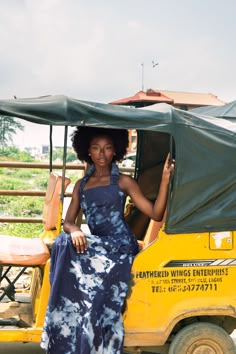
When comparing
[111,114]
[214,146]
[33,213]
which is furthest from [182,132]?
[33,213]

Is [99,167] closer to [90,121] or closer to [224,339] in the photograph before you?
[90,121]

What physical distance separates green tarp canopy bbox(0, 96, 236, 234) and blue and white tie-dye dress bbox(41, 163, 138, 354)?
20.3 inches

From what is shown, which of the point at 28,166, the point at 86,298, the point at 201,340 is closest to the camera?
the point at 86,298

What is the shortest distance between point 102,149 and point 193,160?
2.44 ft

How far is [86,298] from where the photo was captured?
13.1 ft

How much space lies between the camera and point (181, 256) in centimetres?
404

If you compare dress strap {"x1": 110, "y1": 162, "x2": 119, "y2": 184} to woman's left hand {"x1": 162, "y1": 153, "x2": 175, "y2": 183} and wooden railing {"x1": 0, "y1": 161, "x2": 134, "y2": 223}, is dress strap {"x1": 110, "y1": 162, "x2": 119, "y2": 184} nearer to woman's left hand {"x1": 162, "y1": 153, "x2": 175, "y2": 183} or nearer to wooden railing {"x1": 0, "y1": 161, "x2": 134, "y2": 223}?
woman's left hand {"x1": 162, "y1": 153, "x2": 175, "y2": 183}

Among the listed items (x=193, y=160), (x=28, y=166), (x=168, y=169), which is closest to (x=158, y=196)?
(x=168, y=169)

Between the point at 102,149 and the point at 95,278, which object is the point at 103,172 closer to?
the point at 102,149

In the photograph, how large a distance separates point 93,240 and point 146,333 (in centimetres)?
77

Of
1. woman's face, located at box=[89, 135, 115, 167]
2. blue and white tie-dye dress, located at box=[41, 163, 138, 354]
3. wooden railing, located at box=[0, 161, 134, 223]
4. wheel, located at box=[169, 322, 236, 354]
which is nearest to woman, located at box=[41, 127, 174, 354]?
blue and white tie-dye dress, located at box=[41, 163, 138, 354]

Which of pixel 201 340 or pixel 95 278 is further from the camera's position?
pixel 201 340

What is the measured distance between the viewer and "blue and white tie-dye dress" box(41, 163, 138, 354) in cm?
394

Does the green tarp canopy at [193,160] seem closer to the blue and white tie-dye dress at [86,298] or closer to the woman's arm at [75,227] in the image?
the blue and white tie-dye dress at [86,298]
